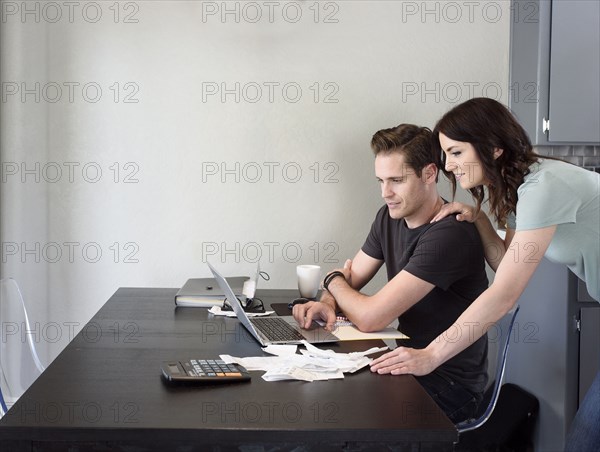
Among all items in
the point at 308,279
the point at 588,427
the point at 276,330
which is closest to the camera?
the point at 588,427

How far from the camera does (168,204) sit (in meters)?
3.40

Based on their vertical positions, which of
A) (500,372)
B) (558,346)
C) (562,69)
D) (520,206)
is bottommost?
(558,346)

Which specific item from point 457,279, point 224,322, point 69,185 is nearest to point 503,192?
point 457,279

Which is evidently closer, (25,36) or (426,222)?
(426,222)

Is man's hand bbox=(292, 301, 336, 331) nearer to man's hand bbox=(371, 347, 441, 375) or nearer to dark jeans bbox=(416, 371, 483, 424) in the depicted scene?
dark jeans bbox=(416, 371, 483, 424)

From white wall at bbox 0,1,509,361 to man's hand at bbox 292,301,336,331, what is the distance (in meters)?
1.13

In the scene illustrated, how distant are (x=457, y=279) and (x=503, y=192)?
1.04 ft

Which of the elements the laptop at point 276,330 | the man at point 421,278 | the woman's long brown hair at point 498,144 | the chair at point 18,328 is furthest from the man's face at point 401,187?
the chair at point 18,328

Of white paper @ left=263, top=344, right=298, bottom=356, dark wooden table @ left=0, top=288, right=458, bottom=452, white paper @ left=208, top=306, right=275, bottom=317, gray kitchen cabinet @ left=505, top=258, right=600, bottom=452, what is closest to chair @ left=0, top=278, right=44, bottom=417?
white paper @ left=208, top=306, right=275, bottom=317

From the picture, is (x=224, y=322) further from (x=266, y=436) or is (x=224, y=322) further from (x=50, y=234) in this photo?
(x=50, y=234)

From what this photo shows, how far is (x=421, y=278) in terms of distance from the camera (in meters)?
2.22

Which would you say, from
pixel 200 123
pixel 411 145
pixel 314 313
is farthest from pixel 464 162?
pixel 200 123

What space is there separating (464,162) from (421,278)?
1.16 feet

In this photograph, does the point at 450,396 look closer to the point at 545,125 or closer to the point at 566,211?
the point at 566,211
